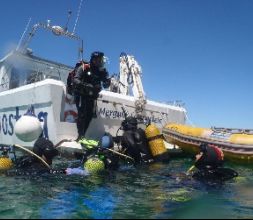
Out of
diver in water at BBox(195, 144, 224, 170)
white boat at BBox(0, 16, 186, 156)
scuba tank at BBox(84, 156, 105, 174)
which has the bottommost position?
scuba tank at BBox(84, 156, 105, 174)

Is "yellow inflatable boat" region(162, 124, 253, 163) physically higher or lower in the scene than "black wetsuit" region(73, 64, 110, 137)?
lower

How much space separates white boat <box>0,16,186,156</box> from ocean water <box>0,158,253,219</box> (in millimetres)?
2699

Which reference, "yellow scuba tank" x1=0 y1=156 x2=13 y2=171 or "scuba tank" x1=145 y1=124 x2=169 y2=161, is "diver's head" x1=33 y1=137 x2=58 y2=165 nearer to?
"yellow scuba tank" x1=0 y1=156 x2=13 y2=171

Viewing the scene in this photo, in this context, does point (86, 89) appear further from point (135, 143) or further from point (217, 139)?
point (217, 139)

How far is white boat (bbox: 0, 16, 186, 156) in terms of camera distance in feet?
29.4

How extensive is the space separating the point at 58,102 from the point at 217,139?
439 cm

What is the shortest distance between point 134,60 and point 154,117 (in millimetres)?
2566

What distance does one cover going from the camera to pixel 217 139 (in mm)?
9562

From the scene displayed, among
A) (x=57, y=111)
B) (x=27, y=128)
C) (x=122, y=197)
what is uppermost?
(x=57, y=111)

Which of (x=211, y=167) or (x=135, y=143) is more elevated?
(x=135, y=143)

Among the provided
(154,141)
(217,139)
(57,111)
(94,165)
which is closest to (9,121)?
(57,111)

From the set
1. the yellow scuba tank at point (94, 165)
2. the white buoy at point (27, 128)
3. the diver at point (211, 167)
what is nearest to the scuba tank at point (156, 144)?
the yellow scuba tank at point (94, 165)

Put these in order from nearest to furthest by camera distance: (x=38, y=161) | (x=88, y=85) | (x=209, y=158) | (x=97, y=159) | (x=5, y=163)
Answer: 1. (x=209, y=158)
2. (x=38, y=161)
3. (x=5, y=163)
4. (x=97, y=159)
5. (x=88, y=85)

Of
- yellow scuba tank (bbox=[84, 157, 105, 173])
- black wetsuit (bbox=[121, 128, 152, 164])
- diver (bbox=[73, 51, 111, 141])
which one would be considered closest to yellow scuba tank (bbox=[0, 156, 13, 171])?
yellow scuba tank (bbox=[84, 157, 105, 173])
